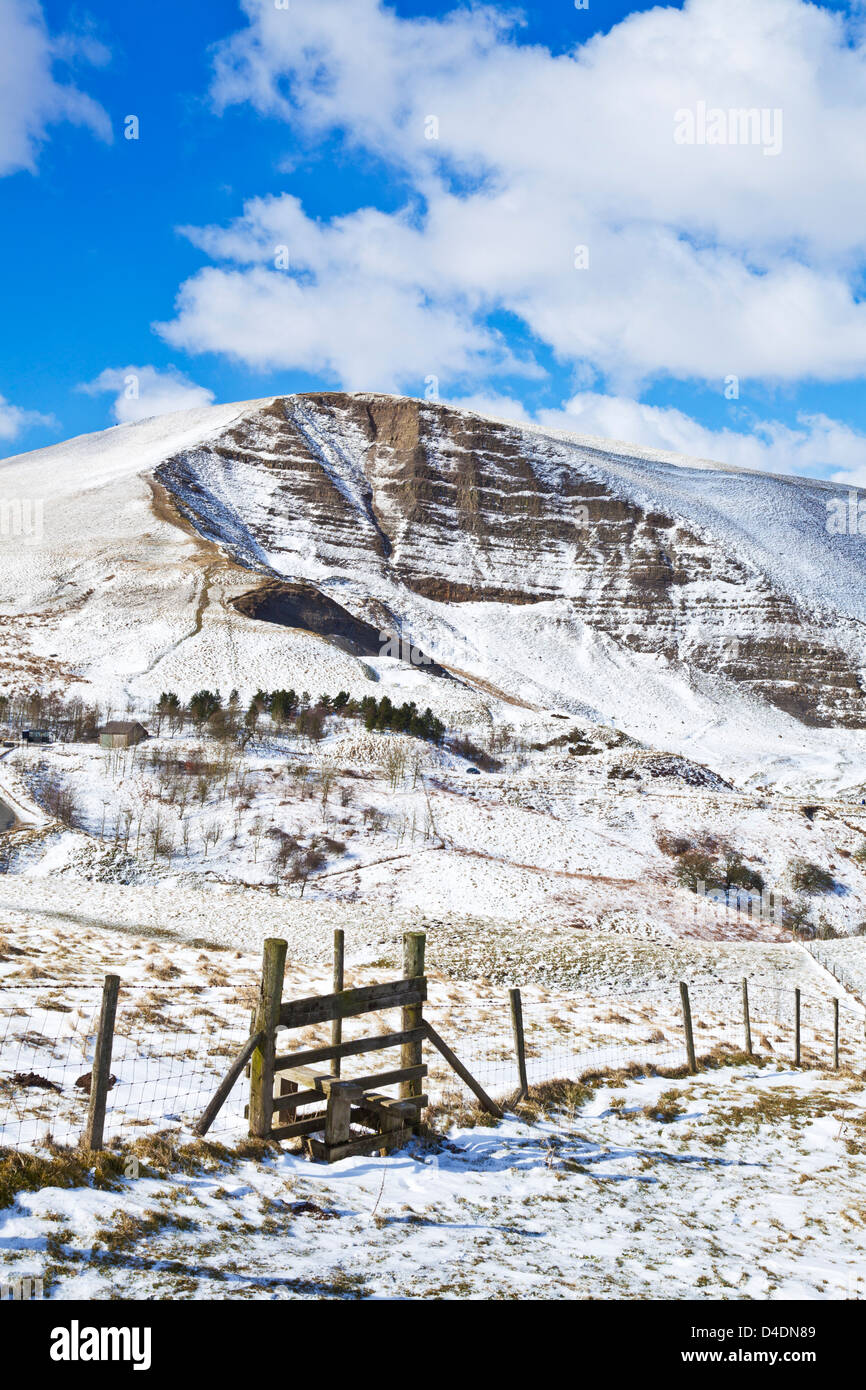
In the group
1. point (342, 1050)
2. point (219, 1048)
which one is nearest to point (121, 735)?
point (219, 1048)

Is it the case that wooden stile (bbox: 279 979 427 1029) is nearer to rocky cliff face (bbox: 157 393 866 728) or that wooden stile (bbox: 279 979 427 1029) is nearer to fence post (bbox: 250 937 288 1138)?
fence post (bbox: 250 937 288 1138)

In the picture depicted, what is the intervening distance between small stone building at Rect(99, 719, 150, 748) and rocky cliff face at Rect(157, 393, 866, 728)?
231ft

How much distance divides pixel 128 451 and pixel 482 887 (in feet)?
545

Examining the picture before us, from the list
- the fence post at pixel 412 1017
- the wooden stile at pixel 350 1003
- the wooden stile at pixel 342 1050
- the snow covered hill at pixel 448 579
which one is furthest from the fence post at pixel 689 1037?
the snow covered hill at pixel 448 579

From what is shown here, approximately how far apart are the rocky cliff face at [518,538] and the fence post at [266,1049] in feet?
406

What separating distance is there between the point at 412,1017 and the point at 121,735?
53034 millimetres

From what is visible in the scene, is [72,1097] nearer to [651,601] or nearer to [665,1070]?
[665,1070]

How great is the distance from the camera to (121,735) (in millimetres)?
58938

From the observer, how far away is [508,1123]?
10289 millimetres

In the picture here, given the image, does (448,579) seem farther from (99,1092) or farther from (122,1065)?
(99,1092)

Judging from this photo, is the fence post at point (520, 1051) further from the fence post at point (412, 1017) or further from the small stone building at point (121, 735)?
the small stone building at point (121, 735)

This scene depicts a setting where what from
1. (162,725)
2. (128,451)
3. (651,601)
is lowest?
(162,725)

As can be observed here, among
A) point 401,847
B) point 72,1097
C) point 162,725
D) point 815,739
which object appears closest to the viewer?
point 72,1097
